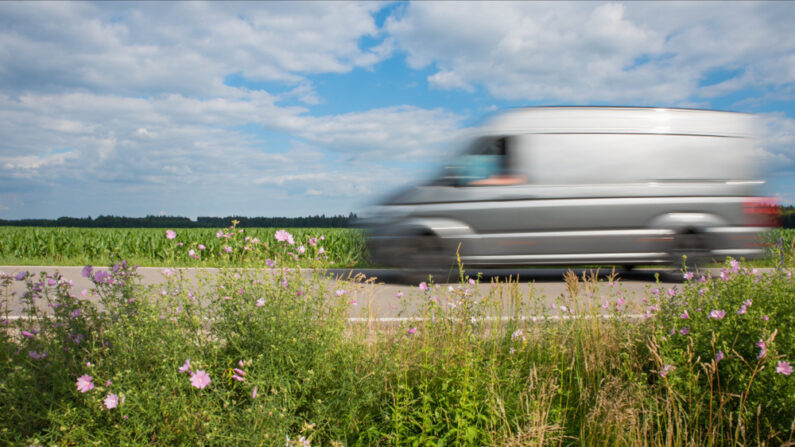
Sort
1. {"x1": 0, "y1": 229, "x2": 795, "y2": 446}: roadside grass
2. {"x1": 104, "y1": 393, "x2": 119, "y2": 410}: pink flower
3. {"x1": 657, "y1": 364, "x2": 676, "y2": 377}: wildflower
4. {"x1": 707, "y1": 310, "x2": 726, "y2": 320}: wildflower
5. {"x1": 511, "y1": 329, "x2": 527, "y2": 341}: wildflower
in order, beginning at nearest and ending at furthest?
{"x1": 104, "y1": 393, "x2": 119, "y2": 410}: pink flower → {"x1": 0, "y1": 229, "x2": 795, "y2": 446}: roadside grass → {"x1": 657, "y1": 364, "x2": 676, "y2": 377}: wildflower → {"x1": 707, "y1": 310, "x2": 726, "y2": 320}: wildflower → {"x1": 511, "y1": 329, "x2": 527, "y2": 341}: wildflower

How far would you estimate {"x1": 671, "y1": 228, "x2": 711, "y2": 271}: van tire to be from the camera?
7488 mm

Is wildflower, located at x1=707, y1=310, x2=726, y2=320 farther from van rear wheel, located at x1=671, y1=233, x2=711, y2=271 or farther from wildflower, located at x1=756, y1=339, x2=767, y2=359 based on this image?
van rear wheel, located at x1=671, y1=233, x2=711, y2=271

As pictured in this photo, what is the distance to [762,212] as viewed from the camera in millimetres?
7602

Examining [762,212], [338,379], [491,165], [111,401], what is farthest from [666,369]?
[762,212]

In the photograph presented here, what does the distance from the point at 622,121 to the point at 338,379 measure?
6603 millimetres

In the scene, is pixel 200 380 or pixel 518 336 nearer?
pixel 200 380

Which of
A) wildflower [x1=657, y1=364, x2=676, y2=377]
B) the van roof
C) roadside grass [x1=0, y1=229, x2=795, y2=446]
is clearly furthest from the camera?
the van roof

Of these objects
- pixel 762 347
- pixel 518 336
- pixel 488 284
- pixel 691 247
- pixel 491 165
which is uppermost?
pixel 491 165

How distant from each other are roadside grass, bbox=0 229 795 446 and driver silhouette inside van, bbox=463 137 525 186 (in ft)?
12.9

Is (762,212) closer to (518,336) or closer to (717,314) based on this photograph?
(717,314)

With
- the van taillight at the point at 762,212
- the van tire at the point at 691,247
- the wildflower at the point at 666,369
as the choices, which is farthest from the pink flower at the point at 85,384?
the van taillight at the point at 762,212

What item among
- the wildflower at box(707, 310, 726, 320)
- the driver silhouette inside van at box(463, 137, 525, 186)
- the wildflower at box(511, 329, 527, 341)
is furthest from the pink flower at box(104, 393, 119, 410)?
the driver silhouette inside van at box(463, 137, 525, 186)

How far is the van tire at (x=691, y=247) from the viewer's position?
7488 millimetres

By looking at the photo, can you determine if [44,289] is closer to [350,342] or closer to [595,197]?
[350,342]
